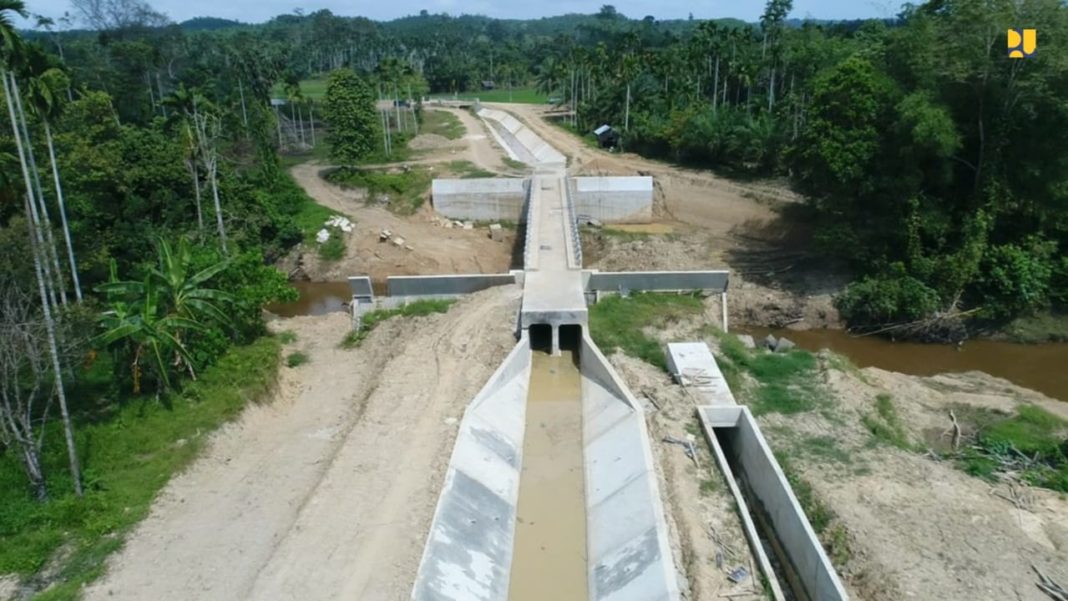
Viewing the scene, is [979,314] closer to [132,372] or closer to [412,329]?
[412,329]

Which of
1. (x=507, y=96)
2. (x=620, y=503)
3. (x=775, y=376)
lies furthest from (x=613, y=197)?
(x=507, y=96)

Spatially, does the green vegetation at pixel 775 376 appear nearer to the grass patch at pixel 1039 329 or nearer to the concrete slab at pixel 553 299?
the concrete slab at pixel 553 299

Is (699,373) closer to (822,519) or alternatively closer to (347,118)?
(822,519)

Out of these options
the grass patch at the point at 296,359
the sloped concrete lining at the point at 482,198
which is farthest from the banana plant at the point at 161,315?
the sloped concrete lining at the point at 482,198

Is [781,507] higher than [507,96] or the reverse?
the reverse

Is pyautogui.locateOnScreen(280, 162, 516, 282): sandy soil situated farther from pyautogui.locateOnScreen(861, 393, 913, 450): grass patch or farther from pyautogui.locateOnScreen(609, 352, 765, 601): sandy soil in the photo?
pyautogui.locateOnScreen(861, 393, 913, 450): grass patch

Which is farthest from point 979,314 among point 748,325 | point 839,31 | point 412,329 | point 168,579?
point 839,31
